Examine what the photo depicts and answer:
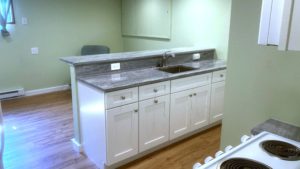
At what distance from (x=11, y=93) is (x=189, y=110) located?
3396mm

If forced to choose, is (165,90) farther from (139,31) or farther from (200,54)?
(139,31)

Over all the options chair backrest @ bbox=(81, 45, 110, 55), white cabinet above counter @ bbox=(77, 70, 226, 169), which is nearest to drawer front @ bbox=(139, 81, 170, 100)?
white cabinet above counter @ bbox=(77, 70, 226, 169)

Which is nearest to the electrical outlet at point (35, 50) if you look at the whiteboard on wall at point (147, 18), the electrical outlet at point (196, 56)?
the whiteboard on wall at point (147, 18)

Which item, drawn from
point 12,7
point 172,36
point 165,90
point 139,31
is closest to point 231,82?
point 165,90

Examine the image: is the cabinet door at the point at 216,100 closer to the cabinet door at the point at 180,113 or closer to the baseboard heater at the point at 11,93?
the cabinet door at the point at 180,113

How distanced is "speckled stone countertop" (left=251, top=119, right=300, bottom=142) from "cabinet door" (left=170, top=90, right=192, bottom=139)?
1.41m

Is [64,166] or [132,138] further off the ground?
[132,138]

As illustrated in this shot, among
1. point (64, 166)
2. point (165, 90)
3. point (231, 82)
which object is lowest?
point (64, 166)

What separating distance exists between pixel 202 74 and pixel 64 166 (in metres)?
1.88

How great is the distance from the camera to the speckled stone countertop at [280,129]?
4.24ft

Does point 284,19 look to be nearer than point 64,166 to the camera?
Yes

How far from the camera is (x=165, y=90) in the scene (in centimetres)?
265

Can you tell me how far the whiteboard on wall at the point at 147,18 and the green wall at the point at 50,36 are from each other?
0.33 metres

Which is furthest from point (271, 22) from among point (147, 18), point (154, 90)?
point (147, 18)
